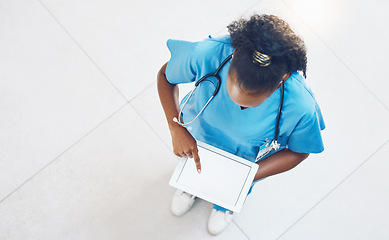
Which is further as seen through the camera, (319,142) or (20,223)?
(20,223)

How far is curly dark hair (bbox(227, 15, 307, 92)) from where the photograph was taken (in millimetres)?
722

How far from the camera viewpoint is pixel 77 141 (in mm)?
1638

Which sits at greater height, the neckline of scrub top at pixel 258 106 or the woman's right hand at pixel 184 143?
the neckline of scrub top at pixel 258 106

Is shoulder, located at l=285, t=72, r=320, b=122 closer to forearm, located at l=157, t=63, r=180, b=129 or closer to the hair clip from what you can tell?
the hair clip

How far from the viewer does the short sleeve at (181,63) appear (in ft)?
3.12

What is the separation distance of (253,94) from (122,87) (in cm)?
106

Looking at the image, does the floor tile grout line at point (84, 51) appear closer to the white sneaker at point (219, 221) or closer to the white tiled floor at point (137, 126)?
the white tiled floor at point (137, 126)

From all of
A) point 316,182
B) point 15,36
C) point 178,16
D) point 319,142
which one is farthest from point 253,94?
point 15,36

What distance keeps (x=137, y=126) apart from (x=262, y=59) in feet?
3.46

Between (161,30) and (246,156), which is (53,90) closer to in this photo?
(161,30)

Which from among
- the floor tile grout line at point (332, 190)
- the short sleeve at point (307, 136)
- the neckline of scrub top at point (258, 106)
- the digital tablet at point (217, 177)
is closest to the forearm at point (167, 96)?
the digital tablet at point (217, 177)

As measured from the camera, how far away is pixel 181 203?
155 cm

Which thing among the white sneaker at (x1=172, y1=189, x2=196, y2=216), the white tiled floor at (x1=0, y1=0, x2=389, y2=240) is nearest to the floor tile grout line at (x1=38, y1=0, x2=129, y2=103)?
the white tiled floor at (x1=0, y1=0, x2=389, y2=240)

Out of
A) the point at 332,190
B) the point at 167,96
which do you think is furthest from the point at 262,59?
the point at 332,190
